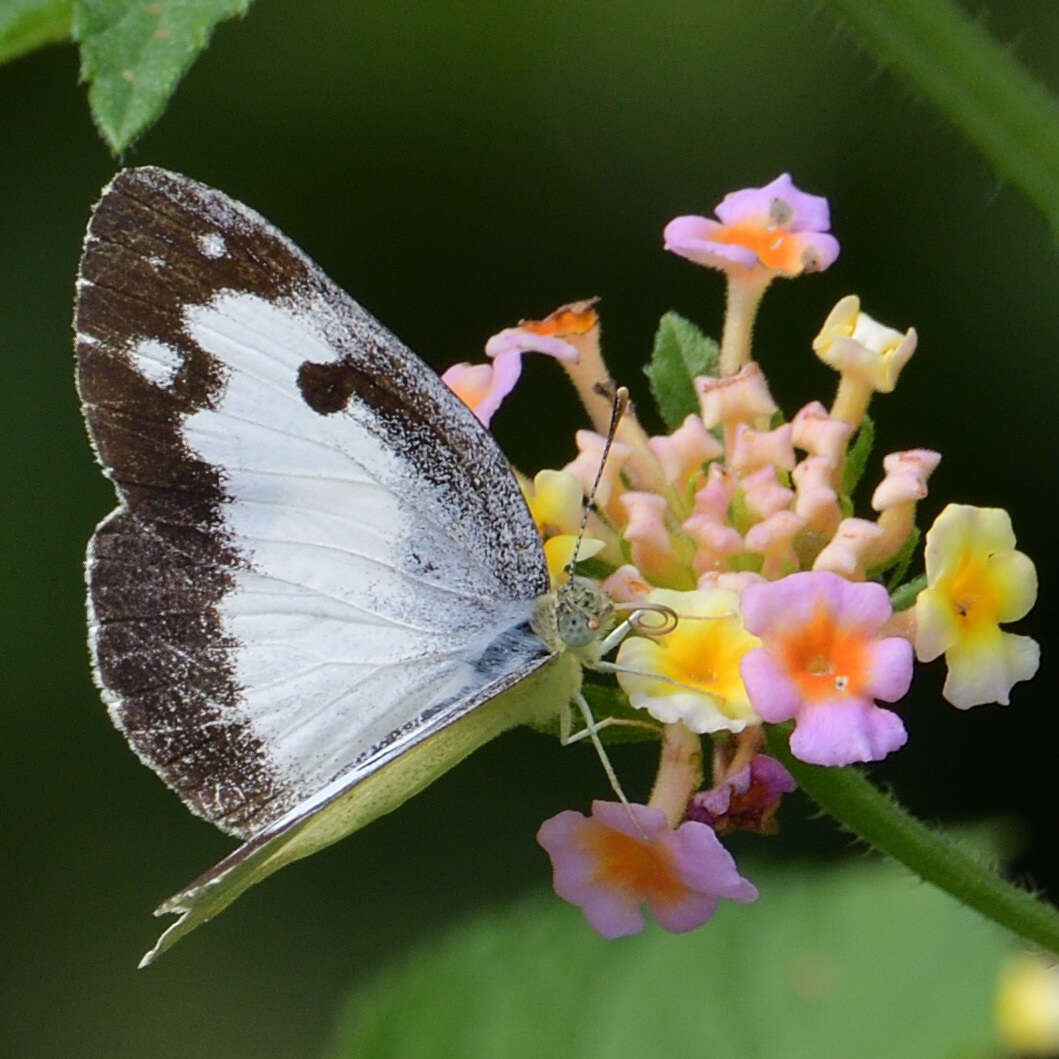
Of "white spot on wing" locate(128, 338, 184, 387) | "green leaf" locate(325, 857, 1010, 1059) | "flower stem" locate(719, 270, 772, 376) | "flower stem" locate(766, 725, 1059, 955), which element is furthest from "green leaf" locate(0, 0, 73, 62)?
"green leaf" locate(325, 857, 1010, 1059)

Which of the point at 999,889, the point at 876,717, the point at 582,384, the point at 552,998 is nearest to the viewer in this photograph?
the point at 876,717

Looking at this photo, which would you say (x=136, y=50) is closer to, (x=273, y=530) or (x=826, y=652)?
(x=273, y=530)

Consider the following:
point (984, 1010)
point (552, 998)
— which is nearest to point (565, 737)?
point (552, 998)

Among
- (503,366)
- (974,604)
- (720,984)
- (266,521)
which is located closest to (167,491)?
(266,521)

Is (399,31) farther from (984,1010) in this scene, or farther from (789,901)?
(984,1010)

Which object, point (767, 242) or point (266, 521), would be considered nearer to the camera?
point (266, 521)

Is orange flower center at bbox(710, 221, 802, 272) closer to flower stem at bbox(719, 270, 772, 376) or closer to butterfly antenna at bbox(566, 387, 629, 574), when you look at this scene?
flower stem at bbox(719, 270, 772, 376)
